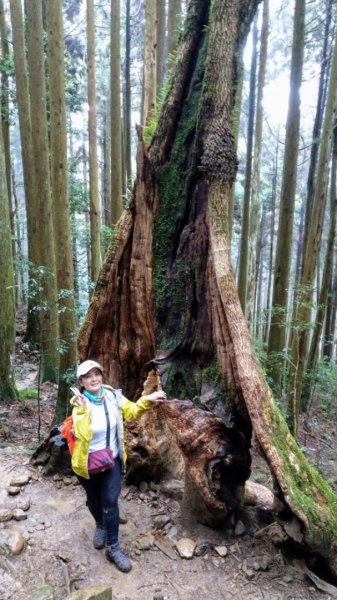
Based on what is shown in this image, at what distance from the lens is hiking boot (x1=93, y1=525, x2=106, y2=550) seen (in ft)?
12.2

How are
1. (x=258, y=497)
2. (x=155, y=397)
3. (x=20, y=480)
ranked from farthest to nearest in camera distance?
1. (x=20, y=480)
2. (x=258, y=497)
3. (x=155, y=397)

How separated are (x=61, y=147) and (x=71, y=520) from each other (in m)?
5.73

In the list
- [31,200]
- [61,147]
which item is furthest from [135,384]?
[31,200]

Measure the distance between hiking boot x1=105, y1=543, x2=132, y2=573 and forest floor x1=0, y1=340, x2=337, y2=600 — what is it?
5 cm

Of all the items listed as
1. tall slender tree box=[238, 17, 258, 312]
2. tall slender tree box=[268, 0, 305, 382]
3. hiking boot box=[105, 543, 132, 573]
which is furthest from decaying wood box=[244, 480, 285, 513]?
tall slender tree box=[238, 17, 258, 312]

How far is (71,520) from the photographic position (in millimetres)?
4156

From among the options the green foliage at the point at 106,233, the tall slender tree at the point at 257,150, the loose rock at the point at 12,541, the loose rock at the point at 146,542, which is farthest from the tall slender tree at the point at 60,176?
the tall slender tree at the point at 257,150

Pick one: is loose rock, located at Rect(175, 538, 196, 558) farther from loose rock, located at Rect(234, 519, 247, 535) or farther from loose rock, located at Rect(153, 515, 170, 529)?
loose rock, located at Rect(234, 519, 247, 535)

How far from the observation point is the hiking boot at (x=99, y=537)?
3.73 metres

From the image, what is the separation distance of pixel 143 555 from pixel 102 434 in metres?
1.16

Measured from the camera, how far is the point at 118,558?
139 inches

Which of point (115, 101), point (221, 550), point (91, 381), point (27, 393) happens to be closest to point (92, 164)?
point (115, 101)

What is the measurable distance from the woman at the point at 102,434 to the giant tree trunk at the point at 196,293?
485 millimetres

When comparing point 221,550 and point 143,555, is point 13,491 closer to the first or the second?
point 143,555
